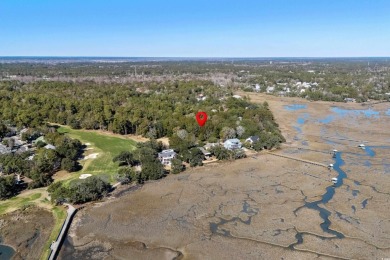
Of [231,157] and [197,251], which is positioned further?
[231,157]

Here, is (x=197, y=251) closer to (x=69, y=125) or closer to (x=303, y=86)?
(x=69, y=125)

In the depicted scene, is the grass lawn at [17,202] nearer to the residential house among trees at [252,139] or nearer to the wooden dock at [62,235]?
the wooden dock at [62,235]

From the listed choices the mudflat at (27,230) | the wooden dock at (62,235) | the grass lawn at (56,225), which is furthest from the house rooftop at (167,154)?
the mudflat at (27,230)

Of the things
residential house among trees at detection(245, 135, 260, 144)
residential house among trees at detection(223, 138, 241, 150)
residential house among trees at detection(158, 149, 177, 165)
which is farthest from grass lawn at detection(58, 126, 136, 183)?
residential house among trees at detection(245, 135, 260, 144)

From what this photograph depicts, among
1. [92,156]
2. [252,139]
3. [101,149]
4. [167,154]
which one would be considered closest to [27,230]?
[92,156]

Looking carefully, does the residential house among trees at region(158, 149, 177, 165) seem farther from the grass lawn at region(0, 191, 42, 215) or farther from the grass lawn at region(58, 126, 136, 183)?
the grass lawn at region(0, 191, 42, 215)

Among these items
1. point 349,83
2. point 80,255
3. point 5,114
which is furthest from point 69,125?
point 349,83

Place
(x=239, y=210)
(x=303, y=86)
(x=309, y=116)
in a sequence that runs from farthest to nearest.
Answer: (x=303, y=86) → (x=309, y=116) → (x=239, y=210)
